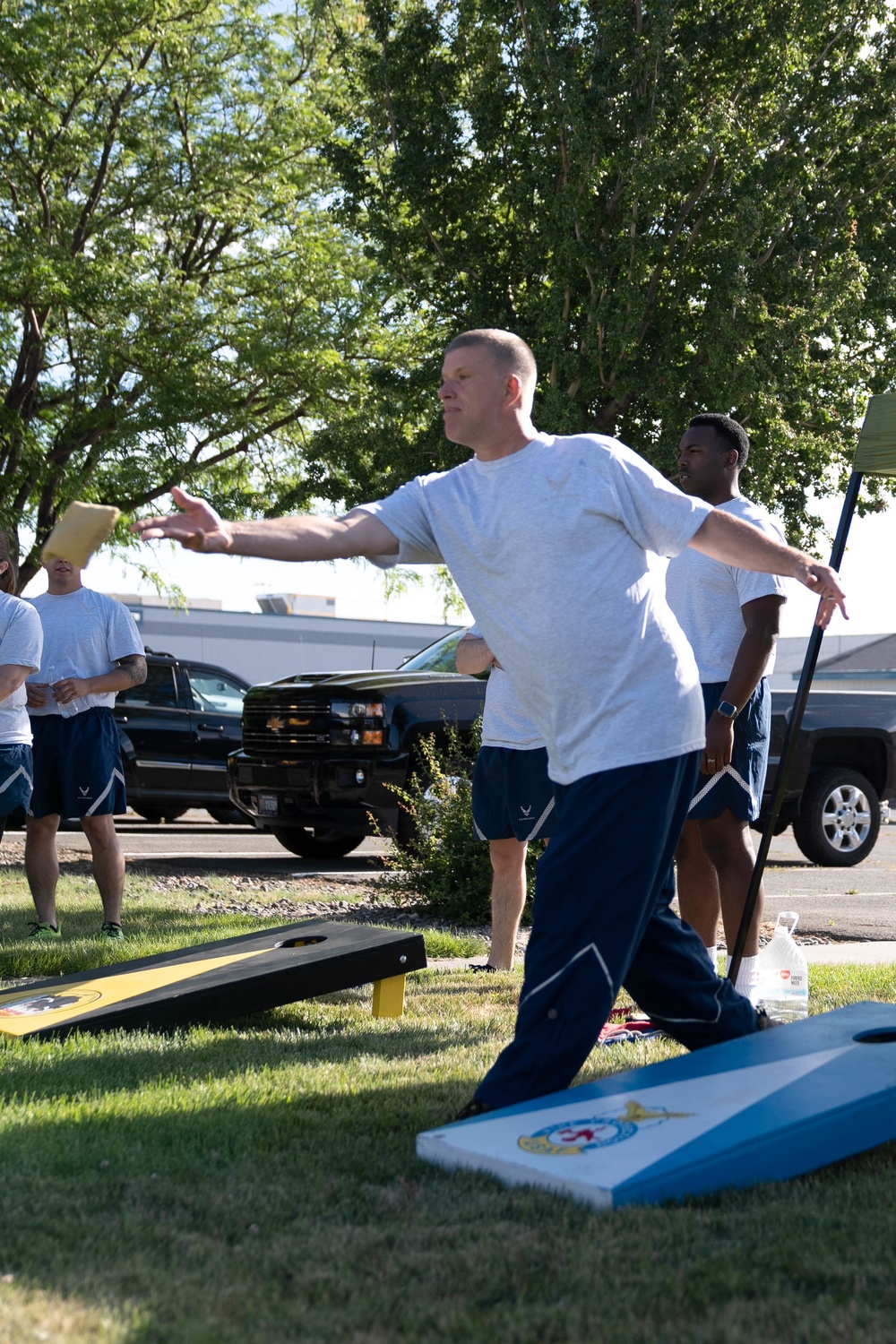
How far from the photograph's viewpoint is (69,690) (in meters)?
6.95

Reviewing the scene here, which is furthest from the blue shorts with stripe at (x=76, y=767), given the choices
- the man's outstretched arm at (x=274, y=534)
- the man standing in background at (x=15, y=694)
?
the man's outstretched arm at (x=274, y=534)

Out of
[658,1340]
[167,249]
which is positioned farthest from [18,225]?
[658,1340]

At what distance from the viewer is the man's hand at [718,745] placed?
4.62 meters

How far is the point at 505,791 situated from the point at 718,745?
142cm

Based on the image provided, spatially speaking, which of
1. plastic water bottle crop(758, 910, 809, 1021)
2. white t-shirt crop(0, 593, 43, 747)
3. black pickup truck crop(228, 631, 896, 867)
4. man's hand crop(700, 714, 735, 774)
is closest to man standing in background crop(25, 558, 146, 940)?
white t-shirt crop(0, 593, 43, 747)

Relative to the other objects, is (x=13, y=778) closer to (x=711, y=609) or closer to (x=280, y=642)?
(x=711, y=609)

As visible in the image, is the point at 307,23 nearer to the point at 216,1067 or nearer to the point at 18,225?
the point at 18,225

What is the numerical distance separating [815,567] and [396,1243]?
1925 millimetres

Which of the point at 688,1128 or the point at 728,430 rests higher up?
the point at 728,430

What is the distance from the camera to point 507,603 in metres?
3.48

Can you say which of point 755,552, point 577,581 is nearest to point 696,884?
point 755,552

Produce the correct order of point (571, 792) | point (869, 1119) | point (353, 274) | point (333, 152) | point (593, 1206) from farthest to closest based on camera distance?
point (353, 274)
point (333, 152)
point (571, 792)
point (869, 1119)
point (593, 1206)

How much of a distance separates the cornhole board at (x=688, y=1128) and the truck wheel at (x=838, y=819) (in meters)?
8.32

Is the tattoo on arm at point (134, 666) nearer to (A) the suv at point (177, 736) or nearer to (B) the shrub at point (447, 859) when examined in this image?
(B) the shrub at point (447, 859)
